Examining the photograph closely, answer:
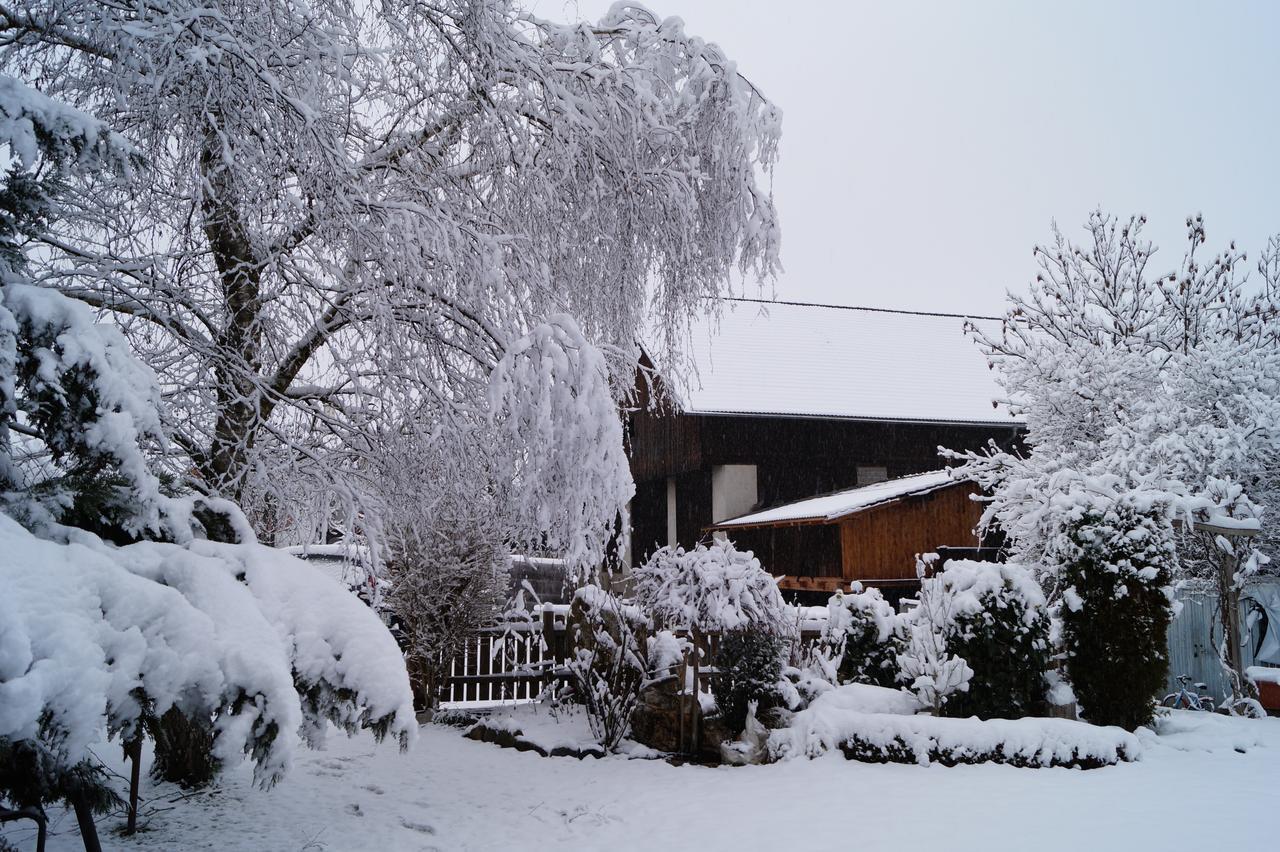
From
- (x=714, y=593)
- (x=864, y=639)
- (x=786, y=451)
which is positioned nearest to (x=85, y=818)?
(x=714, y=593)

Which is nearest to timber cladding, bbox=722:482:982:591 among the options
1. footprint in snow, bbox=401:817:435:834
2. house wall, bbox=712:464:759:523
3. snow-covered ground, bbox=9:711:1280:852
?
house wall, bbox=712:464:759:523

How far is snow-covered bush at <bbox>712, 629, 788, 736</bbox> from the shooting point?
27.2ft

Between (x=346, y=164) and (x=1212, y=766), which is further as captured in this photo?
(x=1212, y=766)

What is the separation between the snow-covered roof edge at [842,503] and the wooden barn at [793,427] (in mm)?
856

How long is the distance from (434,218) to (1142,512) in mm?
7364

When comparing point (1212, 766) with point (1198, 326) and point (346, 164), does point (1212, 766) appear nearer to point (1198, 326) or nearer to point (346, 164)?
point (346, 164)

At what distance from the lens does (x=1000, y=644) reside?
8000 mm

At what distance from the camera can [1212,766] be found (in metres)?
7.25

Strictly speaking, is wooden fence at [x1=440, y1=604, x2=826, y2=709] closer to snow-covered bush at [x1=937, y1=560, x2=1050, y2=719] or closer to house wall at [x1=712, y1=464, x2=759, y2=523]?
snow-covered bush at [x1=937, y1=560, x2=1050, y2=719]

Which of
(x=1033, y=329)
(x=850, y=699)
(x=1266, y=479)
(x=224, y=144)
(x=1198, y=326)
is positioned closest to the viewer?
(x=224, y=144)

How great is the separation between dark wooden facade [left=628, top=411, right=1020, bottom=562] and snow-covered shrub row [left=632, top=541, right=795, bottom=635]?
11873mm

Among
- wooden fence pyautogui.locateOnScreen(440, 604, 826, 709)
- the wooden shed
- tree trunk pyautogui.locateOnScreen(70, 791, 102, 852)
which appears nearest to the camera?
tree trunk pyautogui.locateOnScreen(70, 791, 102, 852)

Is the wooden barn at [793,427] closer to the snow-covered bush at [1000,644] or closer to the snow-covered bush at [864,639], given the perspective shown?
the snow-covered bush at [864,639]

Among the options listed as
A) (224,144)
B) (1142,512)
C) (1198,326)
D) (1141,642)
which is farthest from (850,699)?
(1198,326)
